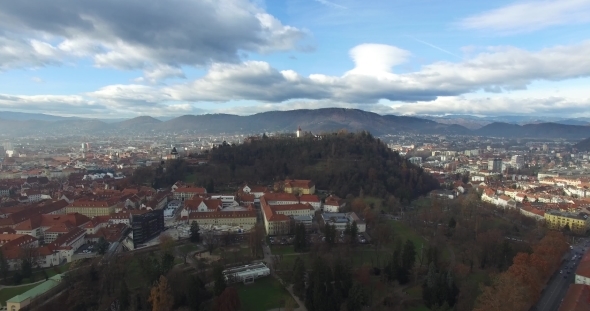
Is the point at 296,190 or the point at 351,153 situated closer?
the point at 296,190

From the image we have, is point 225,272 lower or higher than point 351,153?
lower

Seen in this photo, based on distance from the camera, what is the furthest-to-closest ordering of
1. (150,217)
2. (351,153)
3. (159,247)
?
(351,153) < (150,217) < (159,247)

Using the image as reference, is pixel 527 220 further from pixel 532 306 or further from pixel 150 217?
pixel 150 217

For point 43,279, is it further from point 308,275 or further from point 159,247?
point 308,275

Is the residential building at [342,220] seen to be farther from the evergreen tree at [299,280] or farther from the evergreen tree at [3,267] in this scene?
the evergreen tree at [3,267]

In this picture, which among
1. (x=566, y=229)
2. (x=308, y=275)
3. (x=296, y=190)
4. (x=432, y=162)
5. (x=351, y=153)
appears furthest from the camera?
(x=432, y=162)

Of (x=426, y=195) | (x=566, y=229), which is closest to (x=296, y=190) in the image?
(x=426, y=195)

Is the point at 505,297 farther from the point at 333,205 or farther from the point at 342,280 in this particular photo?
the point at 333,205
